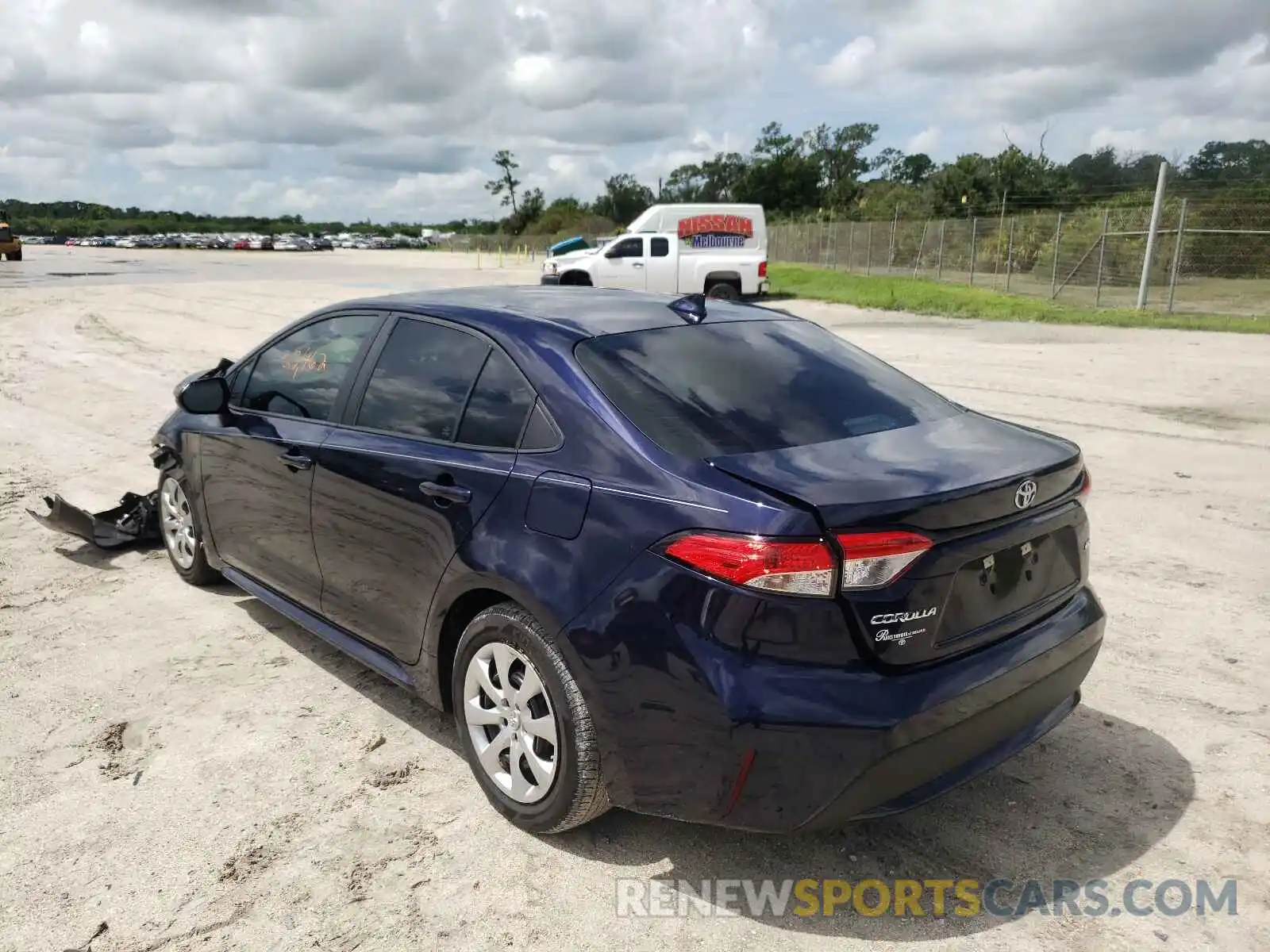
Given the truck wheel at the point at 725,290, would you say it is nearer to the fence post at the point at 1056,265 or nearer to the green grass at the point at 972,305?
the green grass at the point at 972,305

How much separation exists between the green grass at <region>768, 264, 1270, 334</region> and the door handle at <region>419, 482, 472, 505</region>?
17.7 m

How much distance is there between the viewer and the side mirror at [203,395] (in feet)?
13.9

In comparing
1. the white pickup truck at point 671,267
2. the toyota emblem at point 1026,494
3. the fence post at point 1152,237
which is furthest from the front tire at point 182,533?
the fence post at point 1152,237

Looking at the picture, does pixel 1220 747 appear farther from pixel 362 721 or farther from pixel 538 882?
pixel 362 721

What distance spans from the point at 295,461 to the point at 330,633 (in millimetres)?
704

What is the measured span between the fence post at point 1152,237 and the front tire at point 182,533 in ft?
66.3

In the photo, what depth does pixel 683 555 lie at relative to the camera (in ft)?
8.00

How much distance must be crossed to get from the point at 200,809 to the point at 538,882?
120cm

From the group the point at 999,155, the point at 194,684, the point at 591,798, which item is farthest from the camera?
the point at 999,155

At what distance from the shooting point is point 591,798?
2.72 metres

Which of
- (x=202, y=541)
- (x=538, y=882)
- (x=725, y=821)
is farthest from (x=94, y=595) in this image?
(x=725, y=821)

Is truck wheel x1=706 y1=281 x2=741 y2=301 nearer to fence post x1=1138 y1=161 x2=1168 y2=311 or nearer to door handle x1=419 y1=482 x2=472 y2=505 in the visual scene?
fence post x1=1138 y1=161 x2=1168 y2=311

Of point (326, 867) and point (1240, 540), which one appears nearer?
point (326, 867)

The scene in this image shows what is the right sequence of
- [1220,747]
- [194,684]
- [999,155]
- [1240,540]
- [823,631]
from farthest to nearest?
1. [999,155]
2. [1240,540]
3. [194,684]
4. [1220,747]
5. [823,631]
